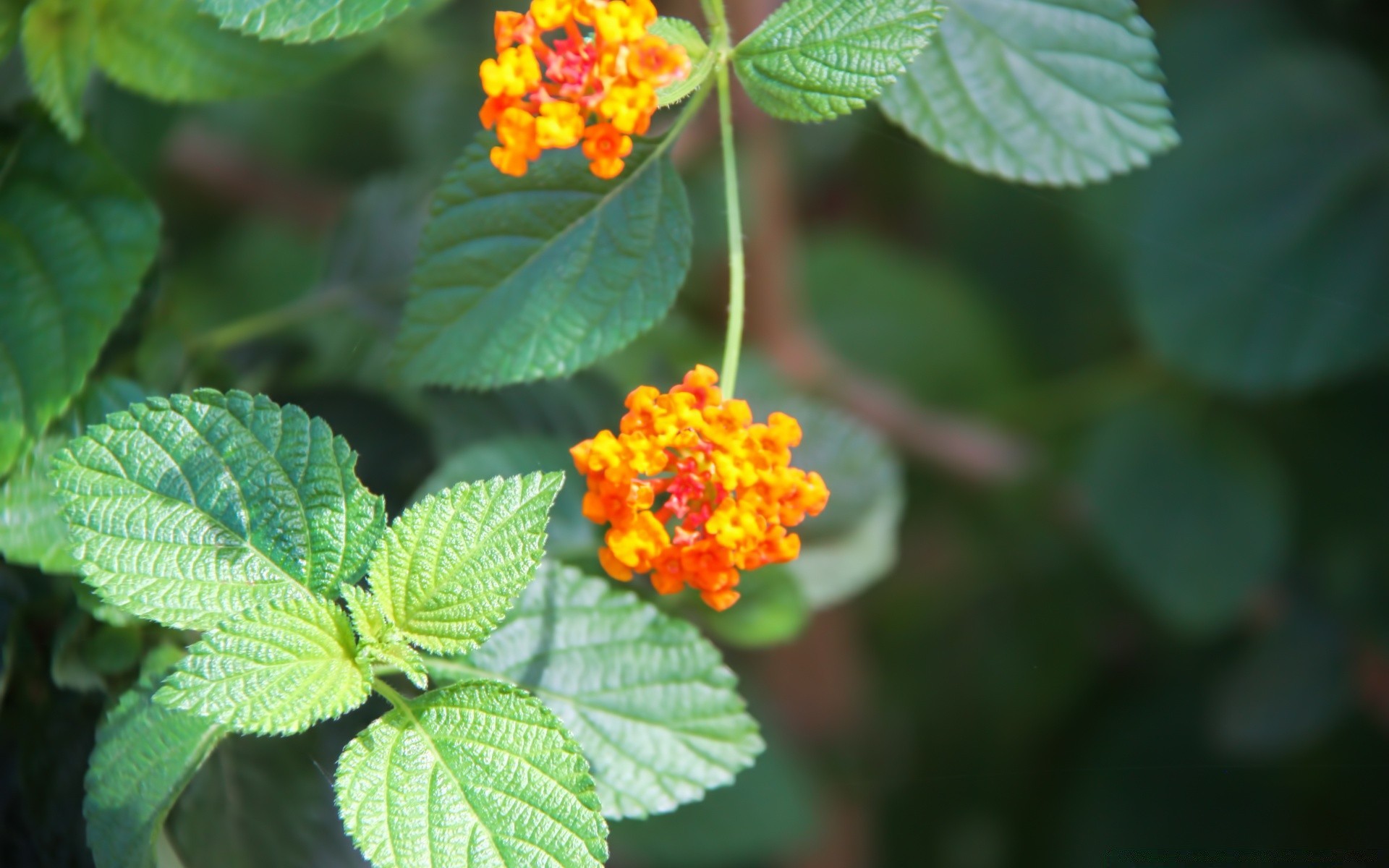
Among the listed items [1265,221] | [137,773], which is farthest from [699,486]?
[1265,221]

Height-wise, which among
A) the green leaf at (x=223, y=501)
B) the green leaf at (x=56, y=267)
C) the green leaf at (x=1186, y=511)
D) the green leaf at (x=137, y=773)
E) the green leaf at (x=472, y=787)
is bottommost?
the green leaf at (x=1186, y=511)

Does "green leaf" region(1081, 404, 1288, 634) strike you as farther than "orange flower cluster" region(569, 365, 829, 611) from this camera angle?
Yes

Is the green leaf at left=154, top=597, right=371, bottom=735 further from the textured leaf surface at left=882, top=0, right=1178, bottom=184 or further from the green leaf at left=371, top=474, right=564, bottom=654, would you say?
the textured leaf surface at left=882, top=0, right=1178, bottom=184

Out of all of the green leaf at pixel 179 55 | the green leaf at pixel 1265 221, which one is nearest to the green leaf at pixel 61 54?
the green leaf at pixel 179 55

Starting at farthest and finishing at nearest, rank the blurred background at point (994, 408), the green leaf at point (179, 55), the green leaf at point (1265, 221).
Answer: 1. the green leaf at point (1265, 221)
2. the blurred background at point (994, 408)
3. the green leaf at point (179, 55)

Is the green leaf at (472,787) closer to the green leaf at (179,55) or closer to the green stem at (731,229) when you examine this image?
the green stem at (731,229)

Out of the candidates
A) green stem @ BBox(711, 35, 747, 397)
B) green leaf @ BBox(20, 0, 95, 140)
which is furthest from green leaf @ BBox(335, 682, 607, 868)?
green leaf @ BBox(20, 0, 95, 140)

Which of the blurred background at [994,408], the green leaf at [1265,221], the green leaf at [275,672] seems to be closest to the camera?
the green leaf at [275,672]
